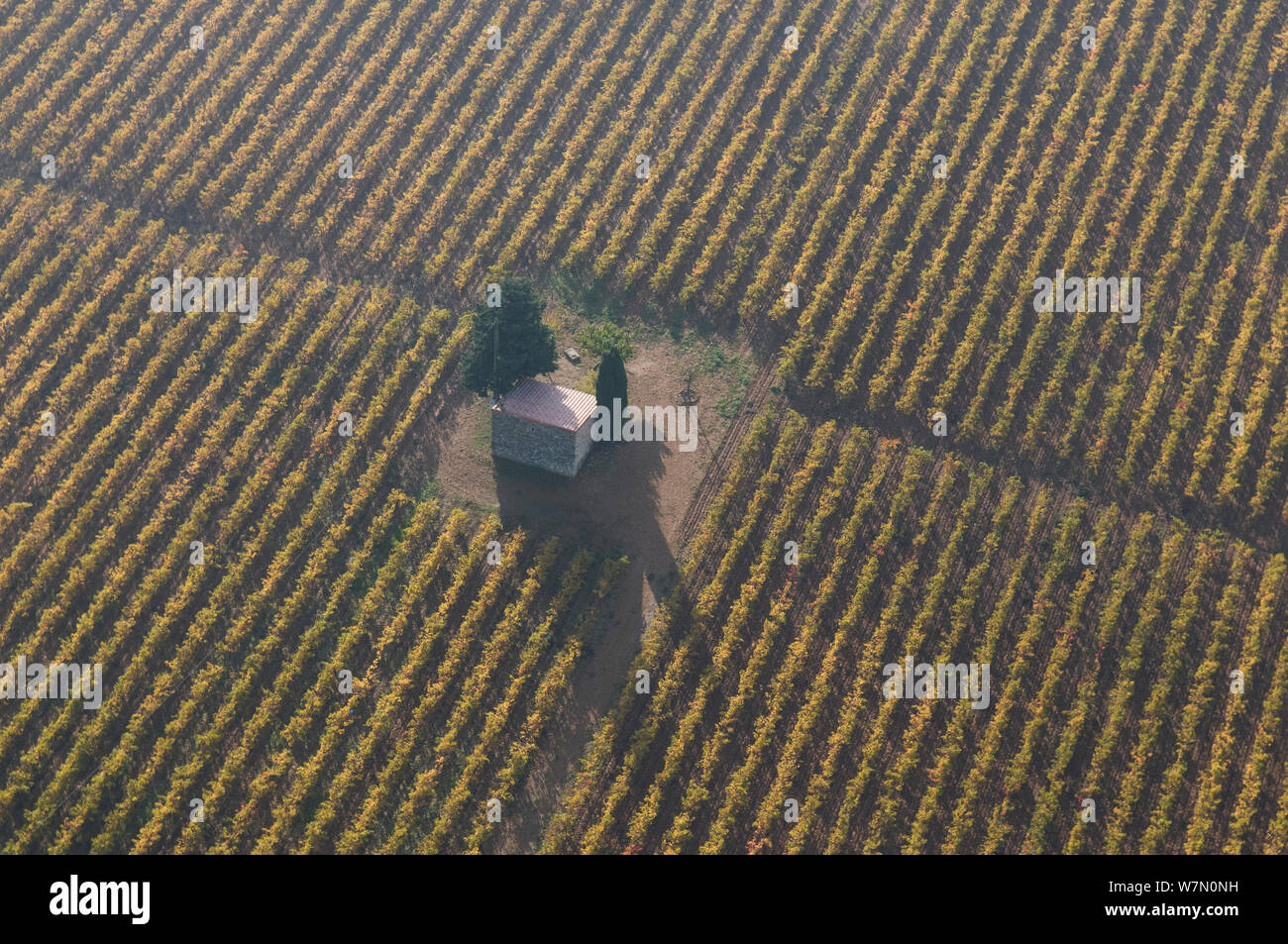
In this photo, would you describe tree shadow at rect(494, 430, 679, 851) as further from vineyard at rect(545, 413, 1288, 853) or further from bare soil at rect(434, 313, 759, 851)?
vineyard at rect(545, 413, 1288, 853)

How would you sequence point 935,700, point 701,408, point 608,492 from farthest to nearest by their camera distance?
point 701,408
point 608,492
point 935,700

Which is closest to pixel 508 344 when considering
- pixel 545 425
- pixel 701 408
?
pixel 545 425

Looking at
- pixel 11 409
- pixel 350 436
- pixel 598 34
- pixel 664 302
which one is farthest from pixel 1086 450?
pixel 11 409

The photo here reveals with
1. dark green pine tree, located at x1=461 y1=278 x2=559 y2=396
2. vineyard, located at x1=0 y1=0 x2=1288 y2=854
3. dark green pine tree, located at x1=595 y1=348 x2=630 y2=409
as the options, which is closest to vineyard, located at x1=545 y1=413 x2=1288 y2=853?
vineyard, located at x1=0 y1=0 x2=1288 y2=854

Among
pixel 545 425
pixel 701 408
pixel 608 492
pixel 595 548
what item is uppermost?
pixel 701 408

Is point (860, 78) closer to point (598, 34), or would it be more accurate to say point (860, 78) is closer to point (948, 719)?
point (598, 34)

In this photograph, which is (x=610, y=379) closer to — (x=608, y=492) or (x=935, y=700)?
(x=608, y=492)

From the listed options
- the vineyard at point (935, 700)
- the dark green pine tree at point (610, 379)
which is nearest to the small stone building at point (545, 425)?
the dark green pine tree at point (610, 379)
